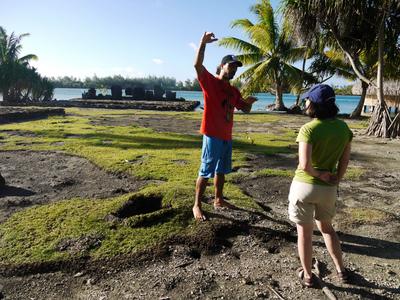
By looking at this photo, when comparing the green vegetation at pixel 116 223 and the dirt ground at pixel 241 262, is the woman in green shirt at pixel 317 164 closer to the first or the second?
the dirt ground at pixel 241 262

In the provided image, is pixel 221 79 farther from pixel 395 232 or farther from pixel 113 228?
pixel 395 232

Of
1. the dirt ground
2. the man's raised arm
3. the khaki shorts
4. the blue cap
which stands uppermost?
the man's raised arm

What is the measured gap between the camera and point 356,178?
263 inches

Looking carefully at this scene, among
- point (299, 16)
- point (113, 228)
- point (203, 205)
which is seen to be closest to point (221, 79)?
point (203, 205)

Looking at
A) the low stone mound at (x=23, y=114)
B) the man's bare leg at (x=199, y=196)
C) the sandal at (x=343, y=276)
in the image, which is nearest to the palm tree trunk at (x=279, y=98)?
the low stone mound at (x=23, y=114)

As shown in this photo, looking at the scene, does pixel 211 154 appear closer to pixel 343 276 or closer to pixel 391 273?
pixel 343 276

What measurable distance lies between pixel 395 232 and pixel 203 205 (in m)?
2.11

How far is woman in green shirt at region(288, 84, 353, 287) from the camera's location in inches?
114

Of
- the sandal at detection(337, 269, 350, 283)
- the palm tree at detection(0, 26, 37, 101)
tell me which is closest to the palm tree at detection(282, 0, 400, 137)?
the sandal at detection(337, 269, 350, 283)

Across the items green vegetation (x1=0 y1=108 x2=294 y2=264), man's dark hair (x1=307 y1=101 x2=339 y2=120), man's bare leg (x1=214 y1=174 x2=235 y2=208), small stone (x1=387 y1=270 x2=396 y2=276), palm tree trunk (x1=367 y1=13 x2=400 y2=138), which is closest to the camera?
man's dark hair (x1=307 y1=101 x2=339 y2=120)

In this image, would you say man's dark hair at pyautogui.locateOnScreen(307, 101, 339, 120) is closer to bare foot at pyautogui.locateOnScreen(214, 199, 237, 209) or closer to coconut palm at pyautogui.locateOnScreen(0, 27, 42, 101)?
bare foot at pyautogui.locateOnScreen(214, 199, 237, 209)

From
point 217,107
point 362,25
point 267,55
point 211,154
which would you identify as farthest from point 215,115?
point 267,55

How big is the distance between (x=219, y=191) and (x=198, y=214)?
0.45m

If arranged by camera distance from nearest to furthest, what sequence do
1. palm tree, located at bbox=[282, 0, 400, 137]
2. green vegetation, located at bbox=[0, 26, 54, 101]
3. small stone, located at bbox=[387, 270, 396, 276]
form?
1. small stone, located at bbox=[387, 270, 396, 276]
2. palm tree, located at bbox=[282, 0, 400, 137]
3. green vegetation, located at bbox=[0, 26, 54, 101]
